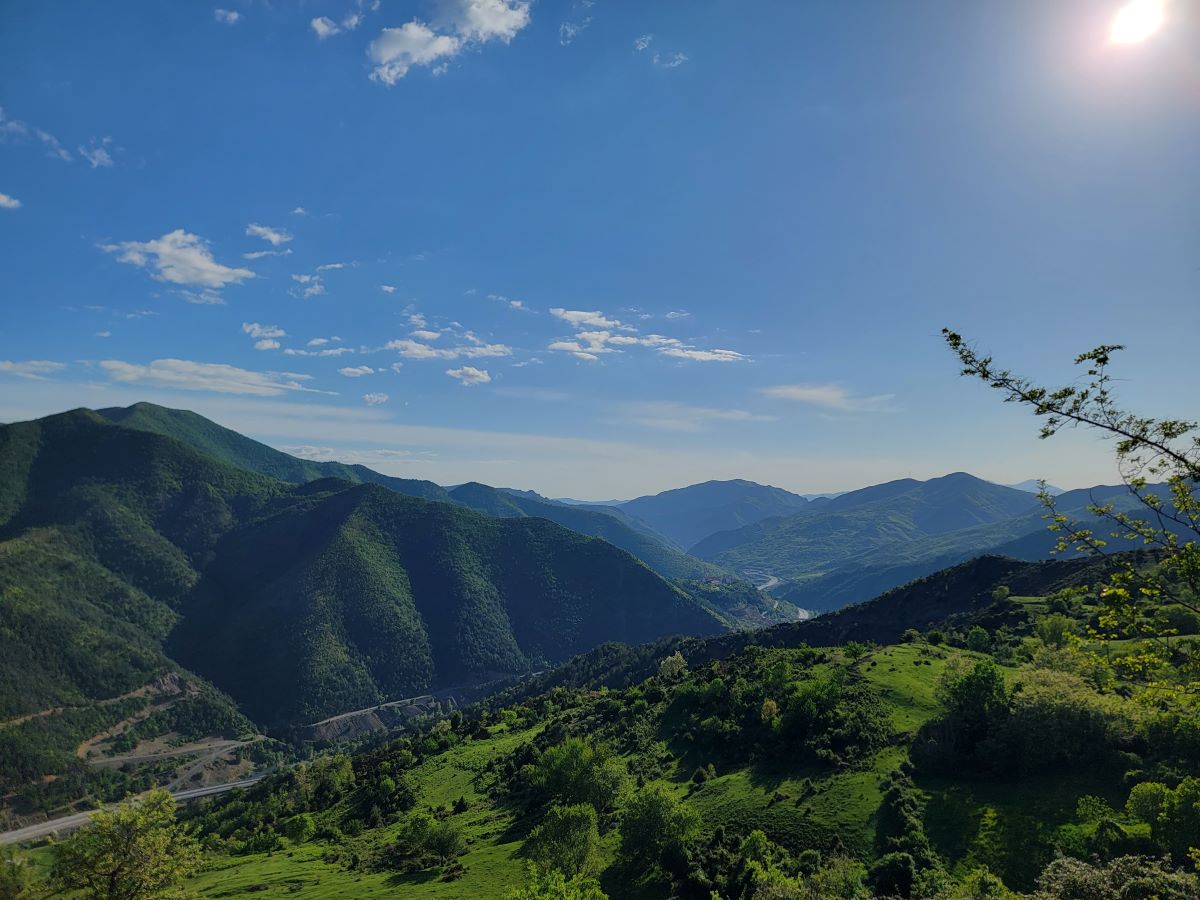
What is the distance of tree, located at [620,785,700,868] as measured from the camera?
5638 cm

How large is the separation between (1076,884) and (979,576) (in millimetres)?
179291

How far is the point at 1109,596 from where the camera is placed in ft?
59.0

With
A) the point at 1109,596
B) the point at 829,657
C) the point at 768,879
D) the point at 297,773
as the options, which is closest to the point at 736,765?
the point at 768,879

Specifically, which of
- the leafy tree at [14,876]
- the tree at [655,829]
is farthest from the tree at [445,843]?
the leafy tree at [14,876]

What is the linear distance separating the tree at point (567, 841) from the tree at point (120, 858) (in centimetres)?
3093

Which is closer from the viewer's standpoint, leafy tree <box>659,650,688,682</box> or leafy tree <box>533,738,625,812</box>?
leafy tree <box>533,738,625,812</box>

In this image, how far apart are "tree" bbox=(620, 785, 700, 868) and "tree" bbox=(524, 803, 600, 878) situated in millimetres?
3616

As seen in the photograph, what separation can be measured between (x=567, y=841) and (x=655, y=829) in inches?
361

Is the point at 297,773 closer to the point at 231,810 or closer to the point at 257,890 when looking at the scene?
the point at 231,810

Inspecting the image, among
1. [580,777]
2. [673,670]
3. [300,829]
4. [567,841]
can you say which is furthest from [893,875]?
[673,670]

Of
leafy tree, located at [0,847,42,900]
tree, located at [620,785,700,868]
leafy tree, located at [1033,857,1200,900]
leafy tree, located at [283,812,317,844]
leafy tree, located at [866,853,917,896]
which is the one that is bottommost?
leafy tree, located at [283,812,317,844]

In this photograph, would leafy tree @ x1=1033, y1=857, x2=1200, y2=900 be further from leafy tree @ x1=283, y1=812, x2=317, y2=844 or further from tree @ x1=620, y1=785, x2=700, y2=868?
leafy tree @ x1=283, y1=812, x2=317, y2=844

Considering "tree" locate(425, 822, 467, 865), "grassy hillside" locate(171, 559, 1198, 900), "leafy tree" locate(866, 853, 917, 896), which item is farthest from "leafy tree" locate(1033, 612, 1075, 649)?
"tree" locate(425, 822, 467, 865)

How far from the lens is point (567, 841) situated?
5784cm
